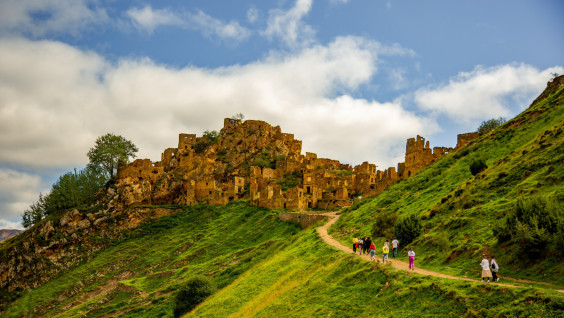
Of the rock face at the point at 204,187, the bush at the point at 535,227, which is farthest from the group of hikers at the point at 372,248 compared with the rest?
the rock face at the point at 204,187

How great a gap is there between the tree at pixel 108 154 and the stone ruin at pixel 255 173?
13.6 ft

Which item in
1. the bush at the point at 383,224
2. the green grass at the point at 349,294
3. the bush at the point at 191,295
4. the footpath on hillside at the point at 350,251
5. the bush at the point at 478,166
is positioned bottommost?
the bush at the point at 191,295

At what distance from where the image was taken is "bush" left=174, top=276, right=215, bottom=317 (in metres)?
41.6

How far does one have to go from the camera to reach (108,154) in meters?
91.4

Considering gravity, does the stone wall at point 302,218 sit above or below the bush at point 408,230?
above

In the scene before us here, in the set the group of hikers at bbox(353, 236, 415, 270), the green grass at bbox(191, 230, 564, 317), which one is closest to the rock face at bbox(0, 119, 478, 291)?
the green grass at bbox(191, 230, 564, 317)

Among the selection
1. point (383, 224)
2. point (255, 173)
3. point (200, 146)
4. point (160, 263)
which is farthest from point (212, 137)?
point (383, 224)

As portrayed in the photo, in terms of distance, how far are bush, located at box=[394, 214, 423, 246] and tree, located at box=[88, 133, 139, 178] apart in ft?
242

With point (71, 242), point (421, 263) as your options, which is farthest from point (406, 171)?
point (71, 242)

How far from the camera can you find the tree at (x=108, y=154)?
9138 cm

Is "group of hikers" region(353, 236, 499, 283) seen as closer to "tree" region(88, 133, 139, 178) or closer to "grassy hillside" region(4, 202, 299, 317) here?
"grassy hillside" region(4, 202, 299, 317)

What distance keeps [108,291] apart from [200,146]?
53.9 meters

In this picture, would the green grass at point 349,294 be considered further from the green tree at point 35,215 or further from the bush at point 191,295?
the green tree at point 35,215

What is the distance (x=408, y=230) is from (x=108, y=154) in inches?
3026
